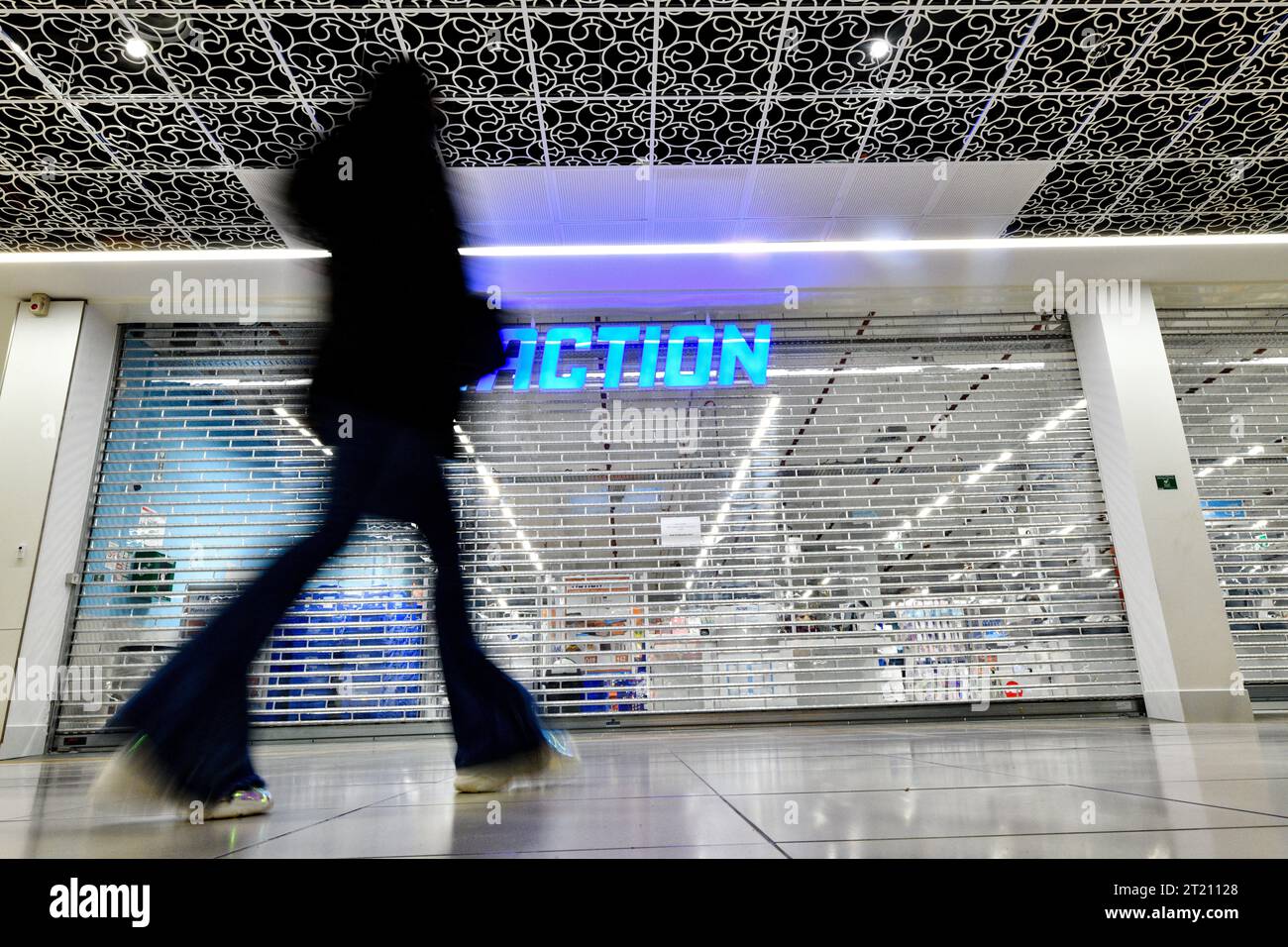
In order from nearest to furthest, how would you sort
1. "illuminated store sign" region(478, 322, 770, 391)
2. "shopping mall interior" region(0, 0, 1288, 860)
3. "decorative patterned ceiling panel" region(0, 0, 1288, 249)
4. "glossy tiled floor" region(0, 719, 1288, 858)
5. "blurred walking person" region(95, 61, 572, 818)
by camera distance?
"glossy tiled floor" region(0, 719, 1288, 858) → "blurred walking person" region(95, 61, 572, 818) → "decorative patterned ceiling panel" region(0, 0, 1288, 249) → "shopping mall interior" region(0, 0, 1288, 860) → "illuminated store sign" region(478, 322, 770, 391)

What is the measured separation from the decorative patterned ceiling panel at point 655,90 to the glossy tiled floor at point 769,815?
3.16 metres

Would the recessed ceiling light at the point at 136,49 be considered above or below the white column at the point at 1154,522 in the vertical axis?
above

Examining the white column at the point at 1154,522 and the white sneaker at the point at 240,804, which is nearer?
the white sneaker at the point at 240,804

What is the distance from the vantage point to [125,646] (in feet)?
17.9

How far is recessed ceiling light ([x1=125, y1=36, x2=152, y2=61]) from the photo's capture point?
11.4ft

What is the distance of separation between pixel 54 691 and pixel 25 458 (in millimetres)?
1669

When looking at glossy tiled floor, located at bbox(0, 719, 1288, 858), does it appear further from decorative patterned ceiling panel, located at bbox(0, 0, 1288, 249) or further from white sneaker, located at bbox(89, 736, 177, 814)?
decorative patterned ceiling panel, located at bbox(0, 0, 1288, 249)

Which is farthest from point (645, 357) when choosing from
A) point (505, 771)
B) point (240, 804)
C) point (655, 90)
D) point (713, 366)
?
point (240, 804)

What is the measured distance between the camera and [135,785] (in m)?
1.20

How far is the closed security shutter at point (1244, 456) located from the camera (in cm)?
571

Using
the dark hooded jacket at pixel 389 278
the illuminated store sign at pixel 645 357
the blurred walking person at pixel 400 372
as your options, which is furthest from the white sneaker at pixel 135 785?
the illuminated store sign at pixel 645 357

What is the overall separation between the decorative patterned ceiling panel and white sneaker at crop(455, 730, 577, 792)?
10.2 ft

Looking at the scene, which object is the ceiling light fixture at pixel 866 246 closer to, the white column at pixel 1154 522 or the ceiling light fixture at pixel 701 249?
the ceiling light fixture at pixel 701 249

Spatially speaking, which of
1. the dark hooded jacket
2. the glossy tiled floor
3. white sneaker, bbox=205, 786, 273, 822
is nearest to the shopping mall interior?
the glossy tiled floor
